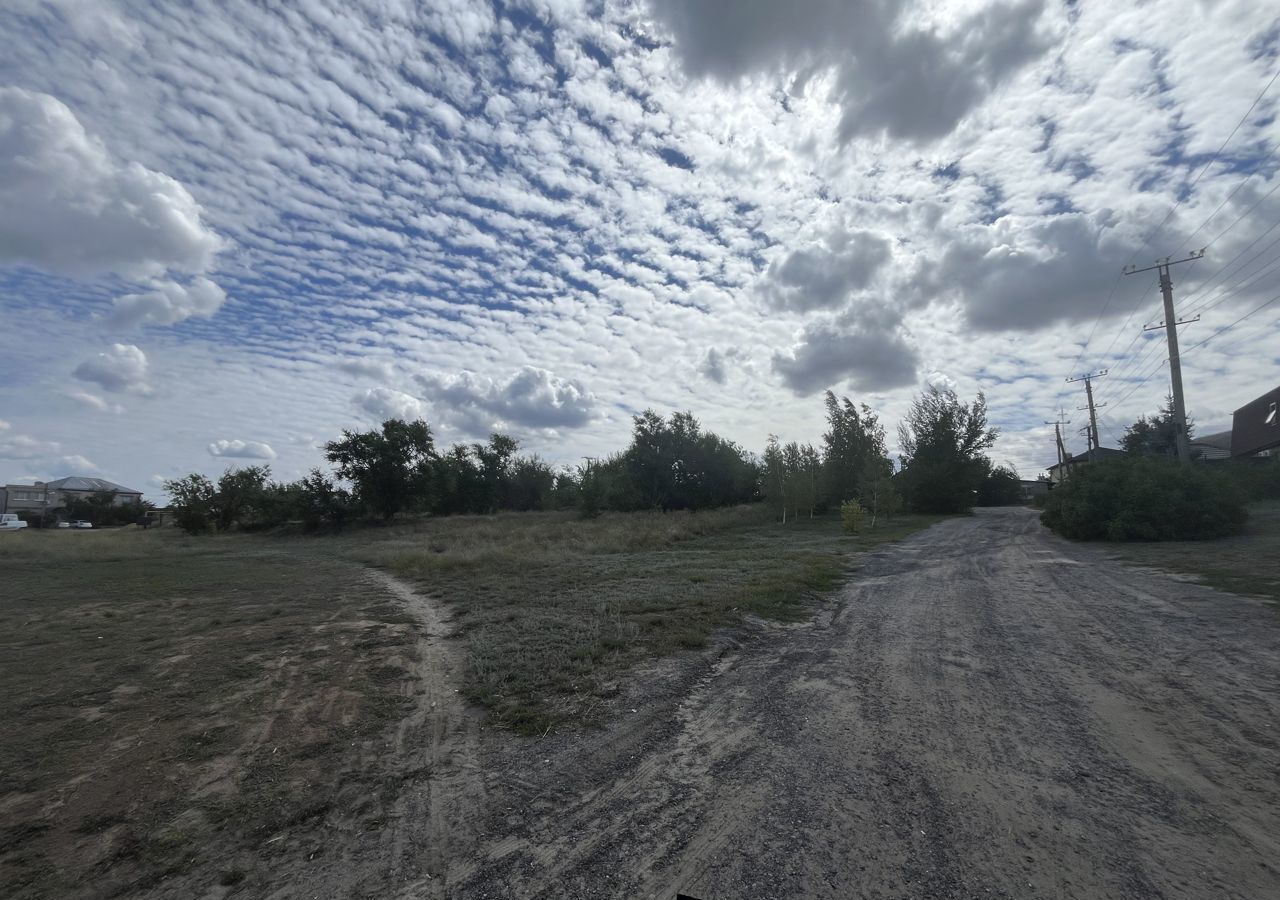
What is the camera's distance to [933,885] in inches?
108

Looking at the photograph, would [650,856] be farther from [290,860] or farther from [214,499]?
[214,499]

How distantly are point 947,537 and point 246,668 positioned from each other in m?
22.7

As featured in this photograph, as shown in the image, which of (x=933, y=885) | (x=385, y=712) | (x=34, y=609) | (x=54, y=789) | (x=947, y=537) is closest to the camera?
(x=933, y=885)

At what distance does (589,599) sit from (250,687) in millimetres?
5484

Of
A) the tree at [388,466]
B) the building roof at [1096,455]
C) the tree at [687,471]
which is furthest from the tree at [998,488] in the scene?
the tree at [388,466]

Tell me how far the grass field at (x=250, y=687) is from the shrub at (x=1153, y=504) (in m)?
9.66

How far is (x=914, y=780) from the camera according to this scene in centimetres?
374

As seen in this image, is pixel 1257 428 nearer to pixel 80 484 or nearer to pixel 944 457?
pixel 944 457

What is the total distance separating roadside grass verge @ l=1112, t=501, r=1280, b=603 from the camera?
9758 millimetres

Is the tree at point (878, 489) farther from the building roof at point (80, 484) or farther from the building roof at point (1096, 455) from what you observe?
the building roof at point (80, 484)

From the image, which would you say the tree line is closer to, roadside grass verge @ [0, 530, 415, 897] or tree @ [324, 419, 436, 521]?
tree @ [324, 419, 436, 521]

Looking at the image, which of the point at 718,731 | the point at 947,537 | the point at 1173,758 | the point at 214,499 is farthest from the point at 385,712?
the point at 214,499

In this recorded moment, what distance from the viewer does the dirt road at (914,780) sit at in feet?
9.36

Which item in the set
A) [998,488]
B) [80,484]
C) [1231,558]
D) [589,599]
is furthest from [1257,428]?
[80,484]
